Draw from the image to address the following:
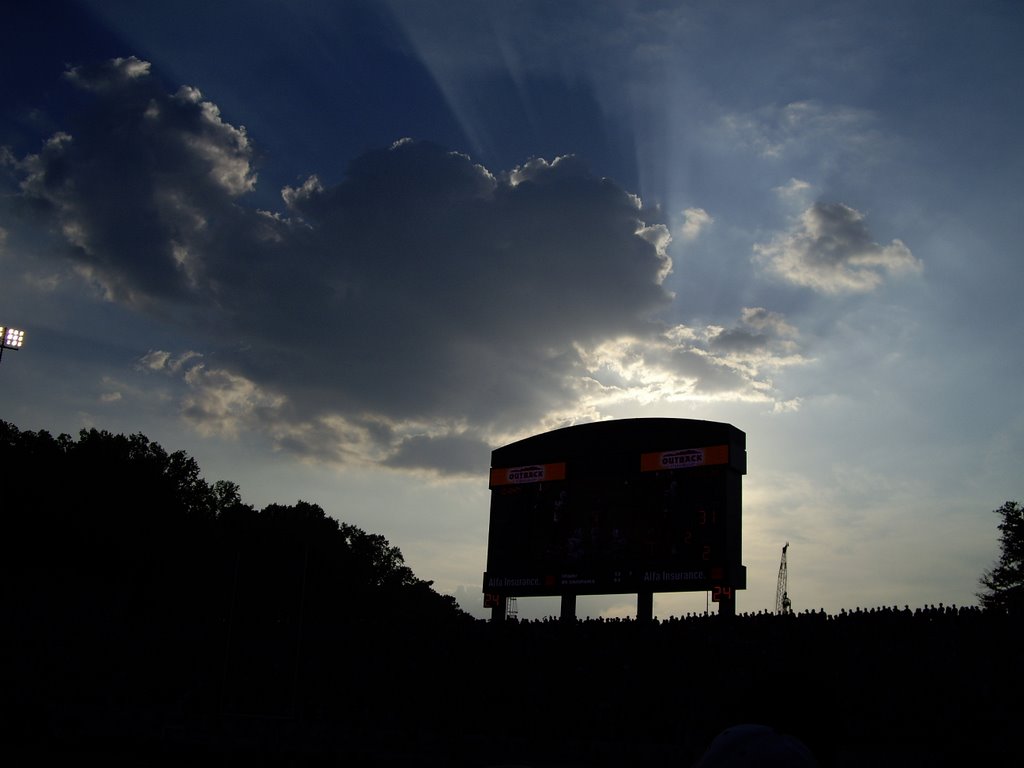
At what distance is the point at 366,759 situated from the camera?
22.6 meters

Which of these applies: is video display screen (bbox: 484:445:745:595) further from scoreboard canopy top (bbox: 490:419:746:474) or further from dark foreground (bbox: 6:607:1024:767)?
dark foreground (bbox: 6:607:1024:767)

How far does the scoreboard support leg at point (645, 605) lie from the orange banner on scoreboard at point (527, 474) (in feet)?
14.7

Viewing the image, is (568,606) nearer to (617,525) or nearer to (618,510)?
(617,525)

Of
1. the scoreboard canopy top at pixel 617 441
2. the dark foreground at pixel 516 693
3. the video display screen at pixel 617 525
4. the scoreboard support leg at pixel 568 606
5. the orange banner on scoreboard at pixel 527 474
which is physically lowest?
the dark foreground at pixel 516 693

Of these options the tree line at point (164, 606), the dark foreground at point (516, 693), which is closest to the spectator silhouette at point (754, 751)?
the dark foreground at point (516, 693)

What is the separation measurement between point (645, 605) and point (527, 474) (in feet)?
19.0

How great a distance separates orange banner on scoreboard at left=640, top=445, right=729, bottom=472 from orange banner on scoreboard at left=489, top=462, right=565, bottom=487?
2.98 meters

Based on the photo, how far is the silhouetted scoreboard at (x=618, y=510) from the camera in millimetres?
25172

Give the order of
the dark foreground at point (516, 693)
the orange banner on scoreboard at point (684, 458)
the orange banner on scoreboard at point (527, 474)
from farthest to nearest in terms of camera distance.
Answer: the orange banner on scoreboard at point (527, 474) → the orange banner on scoreboard at point (684, 458) → the dark foreground at point (516, 693)

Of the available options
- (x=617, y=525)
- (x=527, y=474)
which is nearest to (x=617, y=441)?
(x=617, y=525)

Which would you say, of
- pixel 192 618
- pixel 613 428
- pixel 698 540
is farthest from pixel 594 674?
pixel 192 618

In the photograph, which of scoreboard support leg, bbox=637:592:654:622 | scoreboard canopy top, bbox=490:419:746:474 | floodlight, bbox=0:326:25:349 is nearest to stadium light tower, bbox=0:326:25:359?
floodlight, bbox=0:326:25:349

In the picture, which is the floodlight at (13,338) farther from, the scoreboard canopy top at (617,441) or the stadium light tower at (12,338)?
the scoreboard canopy top at (617,441)

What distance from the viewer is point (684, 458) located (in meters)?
26.2
